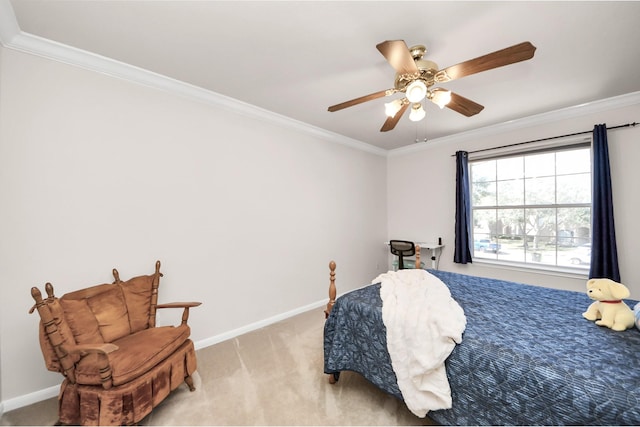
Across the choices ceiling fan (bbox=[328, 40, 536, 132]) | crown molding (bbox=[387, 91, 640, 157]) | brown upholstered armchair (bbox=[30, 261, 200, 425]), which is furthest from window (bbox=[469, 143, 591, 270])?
brown upholstered armchair (bbox=[30, 261, 200, 425])

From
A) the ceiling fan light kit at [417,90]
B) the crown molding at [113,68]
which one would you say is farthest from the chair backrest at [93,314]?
the ceiling fan light kit at [417,90]

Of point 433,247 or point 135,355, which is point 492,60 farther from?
point 433,247

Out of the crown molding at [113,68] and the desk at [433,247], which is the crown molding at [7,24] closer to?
the crown molding at [113,68]

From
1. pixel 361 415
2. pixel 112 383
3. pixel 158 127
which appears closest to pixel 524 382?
pixel 361 415

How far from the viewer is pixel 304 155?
3.57 m

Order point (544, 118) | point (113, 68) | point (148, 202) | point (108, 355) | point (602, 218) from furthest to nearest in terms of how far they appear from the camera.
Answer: point (544, 118) → point (602, 218) → point (148, 202) → point (113, 68) → point (108, 355)

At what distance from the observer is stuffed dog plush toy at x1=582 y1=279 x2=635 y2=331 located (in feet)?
4.98

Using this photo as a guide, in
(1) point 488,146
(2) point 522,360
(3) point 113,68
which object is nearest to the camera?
(2) point 522,360

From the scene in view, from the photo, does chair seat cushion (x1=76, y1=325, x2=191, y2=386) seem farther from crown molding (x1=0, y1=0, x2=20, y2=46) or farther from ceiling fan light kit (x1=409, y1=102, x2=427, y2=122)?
ceiling fan light kit (x1=409, y1=102, x2=427, y2=122)

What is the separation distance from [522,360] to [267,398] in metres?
1.59

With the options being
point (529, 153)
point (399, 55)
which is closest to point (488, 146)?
point (529, 153)

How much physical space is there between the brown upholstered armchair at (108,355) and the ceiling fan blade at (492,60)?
2.54 meters

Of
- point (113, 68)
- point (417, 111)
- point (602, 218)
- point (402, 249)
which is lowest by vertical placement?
point (402, 249)

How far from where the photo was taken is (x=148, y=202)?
2.30 metres
